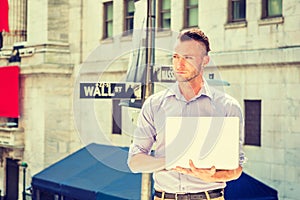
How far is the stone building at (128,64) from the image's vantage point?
36.6 feet

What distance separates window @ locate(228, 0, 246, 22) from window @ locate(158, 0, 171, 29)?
A: 85.1 inches

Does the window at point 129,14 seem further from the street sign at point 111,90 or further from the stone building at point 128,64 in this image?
the street sign at point 111,90

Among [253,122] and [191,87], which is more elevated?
[191,87]

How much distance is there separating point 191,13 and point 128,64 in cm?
210

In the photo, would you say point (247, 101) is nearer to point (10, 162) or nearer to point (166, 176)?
point (166, 176)

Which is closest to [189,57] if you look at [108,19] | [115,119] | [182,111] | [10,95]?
[182,111]

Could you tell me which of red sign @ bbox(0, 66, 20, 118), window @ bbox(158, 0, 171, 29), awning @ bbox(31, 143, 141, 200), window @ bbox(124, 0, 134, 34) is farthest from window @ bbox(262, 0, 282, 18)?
red sign @ bbox(0, 66, 20, 118)

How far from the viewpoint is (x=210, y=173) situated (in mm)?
2893

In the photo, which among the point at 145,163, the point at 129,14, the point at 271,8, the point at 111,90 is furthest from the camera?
the point at 129,14

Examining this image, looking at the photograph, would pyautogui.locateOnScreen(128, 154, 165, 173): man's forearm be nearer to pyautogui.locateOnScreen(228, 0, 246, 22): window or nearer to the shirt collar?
the shirt collar

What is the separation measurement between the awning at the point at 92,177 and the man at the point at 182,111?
293 inches

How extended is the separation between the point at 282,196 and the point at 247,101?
7.21ft

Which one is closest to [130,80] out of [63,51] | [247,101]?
[247,101]

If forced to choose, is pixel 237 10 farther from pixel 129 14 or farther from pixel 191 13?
pixel 129 14
